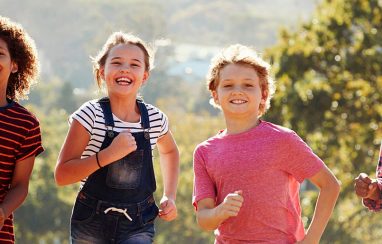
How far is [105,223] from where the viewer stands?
4.68 meters

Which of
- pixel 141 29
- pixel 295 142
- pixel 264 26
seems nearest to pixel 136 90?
pixel 295 142

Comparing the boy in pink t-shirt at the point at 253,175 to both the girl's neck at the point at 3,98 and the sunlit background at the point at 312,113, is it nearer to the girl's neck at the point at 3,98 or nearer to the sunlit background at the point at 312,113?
the sunlit background at the point at 312,113

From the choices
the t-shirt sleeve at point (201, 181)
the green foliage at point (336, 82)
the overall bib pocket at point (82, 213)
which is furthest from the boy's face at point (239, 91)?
the green foliage at point (336, 82)

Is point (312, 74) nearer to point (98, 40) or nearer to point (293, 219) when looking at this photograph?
point (293, 219)

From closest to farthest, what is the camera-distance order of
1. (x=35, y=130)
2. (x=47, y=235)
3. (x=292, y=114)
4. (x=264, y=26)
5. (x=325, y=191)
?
1. (x=325, y=191)
2. (x=35, y=130)
3. (x=292, y=114)
4. (x=47, y=235)
5. (x=264, y=26)

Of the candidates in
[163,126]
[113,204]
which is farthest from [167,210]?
[163,126]

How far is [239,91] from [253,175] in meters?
0.41

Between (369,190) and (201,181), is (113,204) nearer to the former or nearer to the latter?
(201,181)

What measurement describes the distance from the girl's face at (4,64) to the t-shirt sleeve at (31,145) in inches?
10.3

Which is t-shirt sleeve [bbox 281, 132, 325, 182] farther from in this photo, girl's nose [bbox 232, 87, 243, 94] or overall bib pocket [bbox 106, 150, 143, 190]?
overall bib pocket [bbox 106, 150, 143, 190]

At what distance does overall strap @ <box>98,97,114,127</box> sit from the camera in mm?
4766

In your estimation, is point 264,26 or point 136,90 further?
point 264,26

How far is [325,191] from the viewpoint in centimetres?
434

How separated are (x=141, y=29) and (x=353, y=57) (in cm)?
9317
